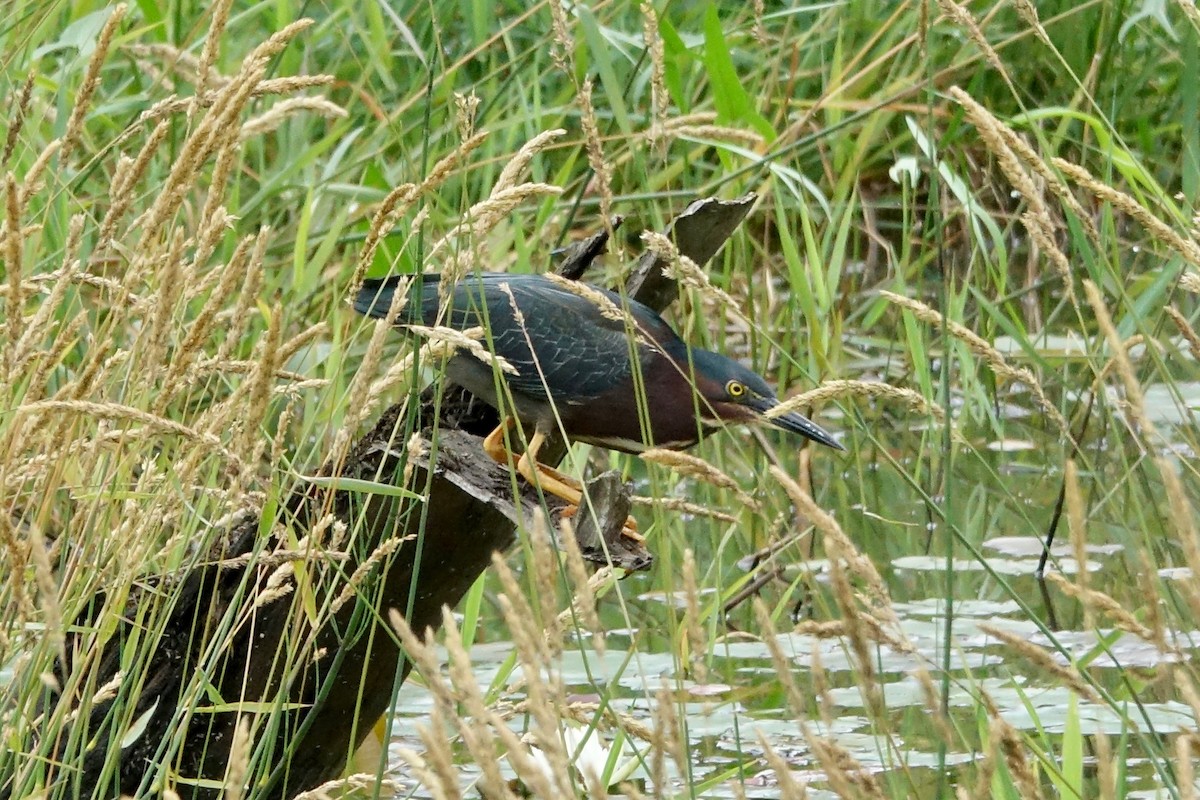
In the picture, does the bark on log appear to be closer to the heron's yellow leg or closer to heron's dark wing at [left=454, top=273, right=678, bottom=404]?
the heron's yellow leg

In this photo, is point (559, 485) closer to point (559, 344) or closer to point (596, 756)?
point (559, 344)

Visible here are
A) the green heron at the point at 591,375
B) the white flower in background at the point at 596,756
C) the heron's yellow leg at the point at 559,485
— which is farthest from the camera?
the green heron at the point at 591,375

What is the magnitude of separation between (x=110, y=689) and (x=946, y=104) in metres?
4.15

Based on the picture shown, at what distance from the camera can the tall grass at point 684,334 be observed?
4.97 ft

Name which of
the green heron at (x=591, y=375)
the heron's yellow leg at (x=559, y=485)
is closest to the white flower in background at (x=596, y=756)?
the heron's yellow leg at (x=559, y=485)

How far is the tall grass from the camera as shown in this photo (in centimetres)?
152

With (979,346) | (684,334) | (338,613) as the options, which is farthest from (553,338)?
(979,346)

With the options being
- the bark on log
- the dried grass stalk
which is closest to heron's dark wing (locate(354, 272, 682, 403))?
the bark on log

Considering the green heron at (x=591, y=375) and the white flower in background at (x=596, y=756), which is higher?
the green heron at (x=591, y=375)

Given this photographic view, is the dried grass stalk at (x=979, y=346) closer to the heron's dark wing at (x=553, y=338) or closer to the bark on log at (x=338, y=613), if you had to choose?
the bark on log at (x=338, y=613)

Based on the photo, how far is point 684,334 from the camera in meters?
3.60

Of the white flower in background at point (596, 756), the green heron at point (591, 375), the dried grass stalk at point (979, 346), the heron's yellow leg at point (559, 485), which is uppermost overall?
the dried grass stalk at point (979, 346)

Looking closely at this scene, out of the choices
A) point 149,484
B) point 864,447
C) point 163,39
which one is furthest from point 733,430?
point 149,484

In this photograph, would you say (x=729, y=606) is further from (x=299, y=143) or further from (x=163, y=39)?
(x=163, y=39)
